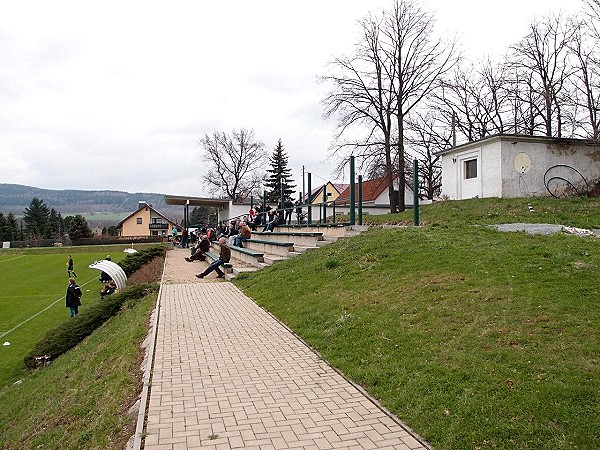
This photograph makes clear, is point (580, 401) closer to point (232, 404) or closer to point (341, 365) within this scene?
point (341, 365)

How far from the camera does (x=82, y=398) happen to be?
6992 millimetres

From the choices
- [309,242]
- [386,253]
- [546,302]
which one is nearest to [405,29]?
[309,242]

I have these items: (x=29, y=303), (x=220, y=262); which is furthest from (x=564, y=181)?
(x=29, y=303)

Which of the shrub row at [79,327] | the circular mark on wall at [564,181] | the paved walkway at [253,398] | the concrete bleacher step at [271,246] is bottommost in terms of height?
the shrub row at [79,327]

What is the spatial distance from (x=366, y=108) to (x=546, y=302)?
86.3 feet

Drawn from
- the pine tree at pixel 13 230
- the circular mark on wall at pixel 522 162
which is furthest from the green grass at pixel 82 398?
the pine tree at pixel 13 230

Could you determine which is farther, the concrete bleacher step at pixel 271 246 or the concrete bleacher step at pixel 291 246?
the concrete bleacher step at pixel 271 246

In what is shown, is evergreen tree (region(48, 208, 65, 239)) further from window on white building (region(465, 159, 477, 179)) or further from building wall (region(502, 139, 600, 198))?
building wall (region(502, 139, 600, 198))

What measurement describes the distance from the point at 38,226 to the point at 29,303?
88.5 metres

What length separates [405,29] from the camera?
31.5 m

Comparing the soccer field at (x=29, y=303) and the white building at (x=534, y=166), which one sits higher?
the white building at (x=534, y=166)

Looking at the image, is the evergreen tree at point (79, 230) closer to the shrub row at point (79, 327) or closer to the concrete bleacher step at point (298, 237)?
the concrete bleacher step at point (298, 237)

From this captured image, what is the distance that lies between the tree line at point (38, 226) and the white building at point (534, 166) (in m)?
68.1

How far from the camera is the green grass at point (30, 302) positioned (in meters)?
14.3
